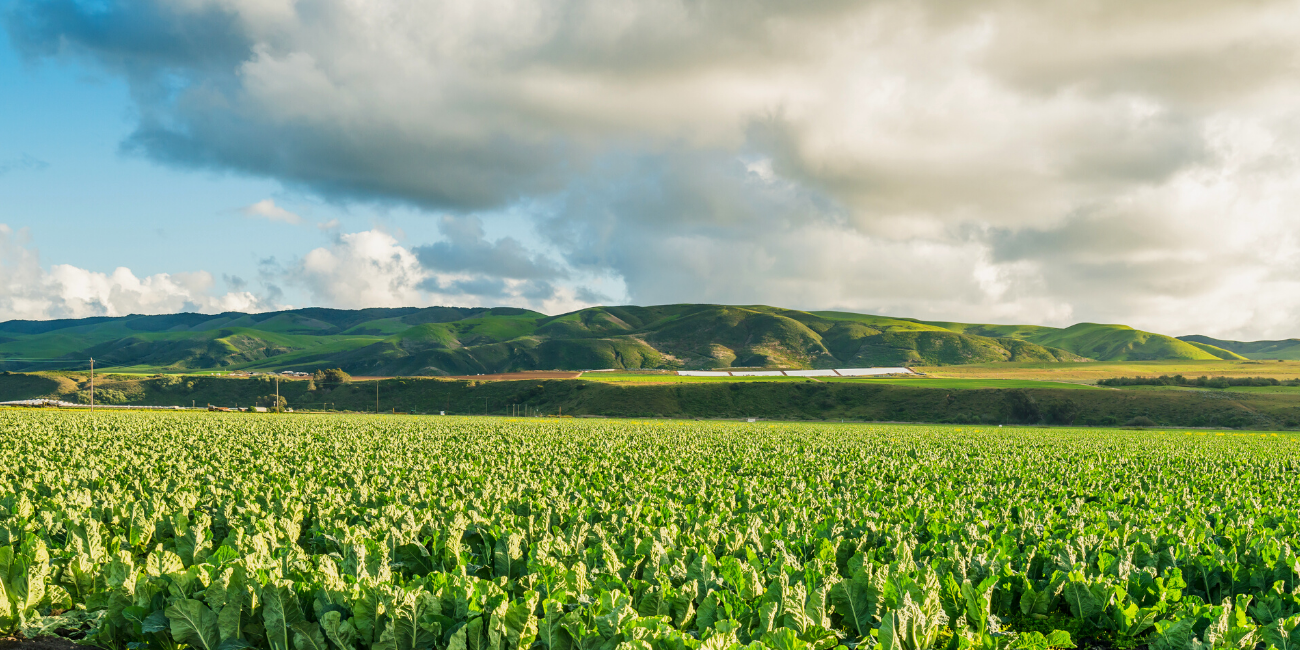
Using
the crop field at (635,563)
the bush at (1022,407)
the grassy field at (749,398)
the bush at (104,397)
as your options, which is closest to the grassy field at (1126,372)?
the grassy field at (749,398)

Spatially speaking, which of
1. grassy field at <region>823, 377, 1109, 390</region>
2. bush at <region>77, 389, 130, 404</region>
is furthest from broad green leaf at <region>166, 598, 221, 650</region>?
bush at <region>77, 389, 130, 404</region>

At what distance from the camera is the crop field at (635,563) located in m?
7.00

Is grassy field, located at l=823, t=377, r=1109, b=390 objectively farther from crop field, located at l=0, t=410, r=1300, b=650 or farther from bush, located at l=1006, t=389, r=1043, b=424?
crop field, located at l=0, t=410, r=1300, b=650

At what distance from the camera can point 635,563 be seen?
9.92m

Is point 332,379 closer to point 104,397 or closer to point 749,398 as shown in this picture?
point 104,397

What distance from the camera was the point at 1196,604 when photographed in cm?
815

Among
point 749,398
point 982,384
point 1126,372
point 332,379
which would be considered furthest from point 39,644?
point 1126,372

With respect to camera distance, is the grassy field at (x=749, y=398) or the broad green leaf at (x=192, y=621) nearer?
the broad green leaf at (x=192, y=621)

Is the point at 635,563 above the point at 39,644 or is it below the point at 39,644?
above

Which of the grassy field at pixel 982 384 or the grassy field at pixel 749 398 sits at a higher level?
the grassy field at pixel 982 384

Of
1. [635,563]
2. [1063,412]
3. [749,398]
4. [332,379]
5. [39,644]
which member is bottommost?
[1063,412]

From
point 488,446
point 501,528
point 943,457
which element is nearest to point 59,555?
point 501,528

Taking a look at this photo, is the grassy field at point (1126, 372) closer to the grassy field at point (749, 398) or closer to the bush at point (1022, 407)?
the grassy field at point (749, 398)

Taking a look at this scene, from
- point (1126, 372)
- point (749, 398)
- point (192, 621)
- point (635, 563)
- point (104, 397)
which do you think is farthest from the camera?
point (1126, 372)
